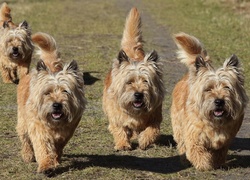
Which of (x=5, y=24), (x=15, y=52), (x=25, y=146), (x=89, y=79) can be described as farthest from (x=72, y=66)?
(x=5, y=24)

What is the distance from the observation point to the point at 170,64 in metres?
16.7

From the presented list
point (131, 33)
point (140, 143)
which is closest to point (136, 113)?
point (140, 143)

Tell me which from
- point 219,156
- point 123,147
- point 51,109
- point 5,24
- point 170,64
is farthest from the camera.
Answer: point 170,64

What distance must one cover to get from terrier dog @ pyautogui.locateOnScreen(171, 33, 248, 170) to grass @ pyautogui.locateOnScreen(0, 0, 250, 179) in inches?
9.6

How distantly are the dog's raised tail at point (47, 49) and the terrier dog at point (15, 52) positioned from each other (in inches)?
223

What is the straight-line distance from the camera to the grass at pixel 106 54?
797 cm

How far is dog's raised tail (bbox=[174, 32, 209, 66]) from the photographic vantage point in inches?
339

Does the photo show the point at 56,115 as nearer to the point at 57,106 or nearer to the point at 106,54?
the point at 57,106

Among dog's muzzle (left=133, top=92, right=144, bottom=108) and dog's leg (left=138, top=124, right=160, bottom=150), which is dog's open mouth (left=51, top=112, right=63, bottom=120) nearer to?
dog's muzzle (left=133, top=92, right=144, bottom=108)

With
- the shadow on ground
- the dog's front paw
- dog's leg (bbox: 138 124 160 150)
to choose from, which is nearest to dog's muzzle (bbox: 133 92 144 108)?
dog's leg (bbox: 138 124 160 150)

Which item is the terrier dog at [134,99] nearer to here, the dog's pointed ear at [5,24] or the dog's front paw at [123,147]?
the dog's front paw at [123,147]

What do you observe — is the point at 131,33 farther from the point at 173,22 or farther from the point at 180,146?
the point at 173,22

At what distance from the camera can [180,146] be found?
8.40 meters

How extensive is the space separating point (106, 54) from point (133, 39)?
7831mm
